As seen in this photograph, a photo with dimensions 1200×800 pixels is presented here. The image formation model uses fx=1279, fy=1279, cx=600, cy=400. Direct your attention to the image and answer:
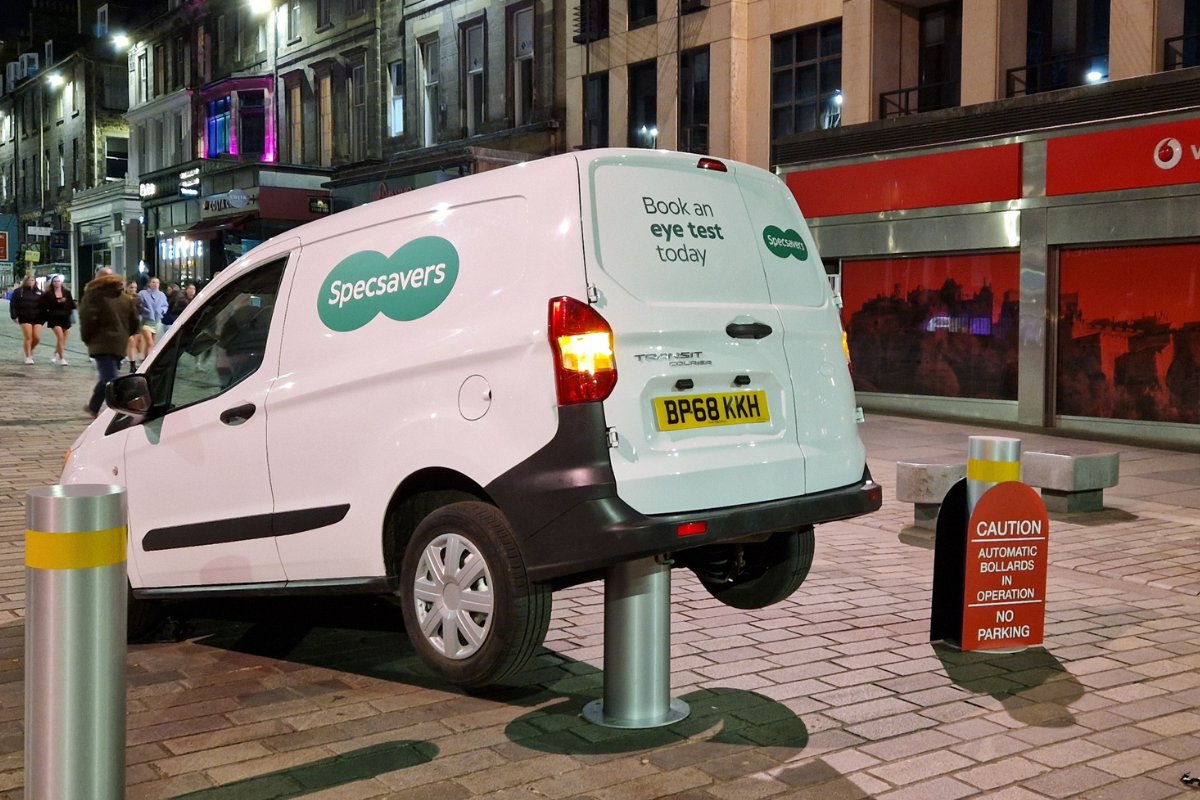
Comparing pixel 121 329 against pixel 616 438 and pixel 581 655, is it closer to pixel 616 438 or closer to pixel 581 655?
pixel 581 655

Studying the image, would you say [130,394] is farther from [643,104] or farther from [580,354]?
[643,104]

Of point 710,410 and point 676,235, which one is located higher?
point 676,235

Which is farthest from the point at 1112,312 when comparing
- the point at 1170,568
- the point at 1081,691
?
the point at 1081,691

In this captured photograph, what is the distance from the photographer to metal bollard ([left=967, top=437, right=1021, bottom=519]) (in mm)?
5637

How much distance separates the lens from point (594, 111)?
26344 millimetres

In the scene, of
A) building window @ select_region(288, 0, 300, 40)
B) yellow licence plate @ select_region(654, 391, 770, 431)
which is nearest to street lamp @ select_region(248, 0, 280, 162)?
building window @ select_region(288, 0, 300, 40)

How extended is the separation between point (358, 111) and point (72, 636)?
1297 inches

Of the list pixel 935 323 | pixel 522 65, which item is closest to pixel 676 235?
pixel 935 323

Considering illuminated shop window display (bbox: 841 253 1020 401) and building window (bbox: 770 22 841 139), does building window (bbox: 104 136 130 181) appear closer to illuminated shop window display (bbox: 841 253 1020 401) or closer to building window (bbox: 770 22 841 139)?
building window (bbox: 770 22 841 139)

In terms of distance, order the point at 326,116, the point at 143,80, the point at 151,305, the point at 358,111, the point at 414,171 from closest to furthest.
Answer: the point at 151,305 → the point at 414,171 → the point at 358,111 → the point at 326,116 → the point at 143,80

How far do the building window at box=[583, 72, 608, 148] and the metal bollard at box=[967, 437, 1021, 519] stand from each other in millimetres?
21288

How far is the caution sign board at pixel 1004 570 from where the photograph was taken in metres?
5.61

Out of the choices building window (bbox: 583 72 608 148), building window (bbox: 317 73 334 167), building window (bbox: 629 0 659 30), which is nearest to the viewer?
building window (bbox: 629 0 659 30)

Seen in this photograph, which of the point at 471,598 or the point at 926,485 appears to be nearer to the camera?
the point at 471,598
